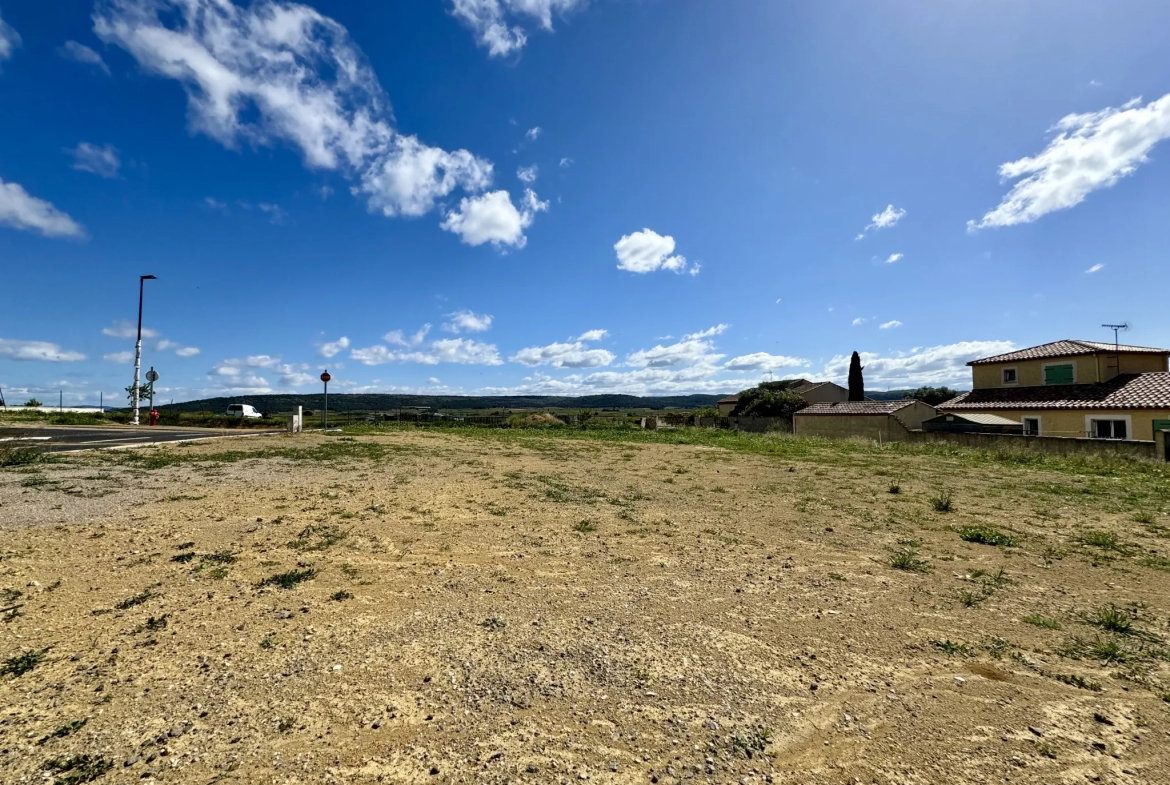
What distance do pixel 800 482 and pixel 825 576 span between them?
24.5ft

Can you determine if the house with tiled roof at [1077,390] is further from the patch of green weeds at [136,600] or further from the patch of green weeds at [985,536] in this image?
the patch of green weeds at [136,600]

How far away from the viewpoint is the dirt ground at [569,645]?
2.70 metres

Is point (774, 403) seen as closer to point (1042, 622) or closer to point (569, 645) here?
point (1042, 622)

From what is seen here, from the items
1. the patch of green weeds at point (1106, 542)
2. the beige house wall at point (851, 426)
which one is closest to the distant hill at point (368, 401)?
the beige house wall at point (851, 426)

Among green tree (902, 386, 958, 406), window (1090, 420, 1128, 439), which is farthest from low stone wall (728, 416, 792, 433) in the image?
green tree (902, 386, 958, 406)

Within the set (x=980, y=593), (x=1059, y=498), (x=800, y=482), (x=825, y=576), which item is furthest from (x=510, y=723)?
(x=1059, y=498)

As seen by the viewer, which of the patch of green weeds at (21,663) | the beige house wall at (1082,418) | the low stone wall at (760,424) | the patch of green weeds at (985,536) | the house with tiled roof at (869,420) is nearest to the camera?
the patch of green weeds at (21,663)

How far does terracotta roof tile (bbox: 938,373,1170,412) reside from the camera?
2192 cm

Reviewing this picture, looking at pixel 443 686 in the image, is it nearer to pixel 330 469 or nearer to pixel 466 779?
pixel 466 779

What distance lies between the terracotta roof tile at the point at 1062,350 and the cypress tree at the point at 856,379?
16.8 m

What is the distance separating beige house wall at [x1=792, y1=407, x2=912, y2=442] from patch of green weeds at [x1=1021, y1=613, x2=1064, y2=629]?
80.3ft

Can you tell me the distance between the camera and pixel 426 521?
25.5 ft

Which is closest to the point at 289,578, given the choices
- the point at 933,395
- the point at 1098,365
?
the point at 1098,365

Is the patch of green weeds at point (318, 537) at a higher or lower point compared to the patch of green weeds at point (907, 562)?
higher
